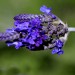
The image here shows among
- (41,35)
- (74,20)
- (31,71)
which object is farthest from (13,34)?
(74,20)

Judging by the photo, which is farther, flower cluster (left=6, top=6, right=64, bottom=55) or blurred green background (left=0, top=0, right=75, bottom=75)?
blurred green background (left=0, top=0, right=75, bottom=75)

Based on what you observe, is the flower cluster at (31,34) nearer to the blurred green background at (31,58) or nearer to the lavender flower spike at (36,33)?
the lavender flower spike at (36,33)

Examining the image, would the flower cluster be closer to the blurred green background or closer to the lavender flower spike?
the lavender flower spike

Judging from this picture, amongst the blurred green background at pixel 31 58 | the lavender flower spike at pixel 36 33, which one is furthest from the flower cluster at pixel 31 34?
the blurred green background at pixel 31 58

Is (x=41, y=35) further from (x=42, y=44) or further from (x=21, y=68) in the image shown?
(x=21, y=68)

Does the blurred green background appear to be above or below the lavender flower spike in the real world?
above

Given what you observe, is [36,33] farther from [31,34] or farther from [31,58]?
[31,58]

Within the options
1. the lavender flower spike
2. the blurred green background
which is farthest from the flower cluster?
the blurred green background

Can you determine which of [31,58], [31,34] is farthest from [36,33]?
[31,58]
